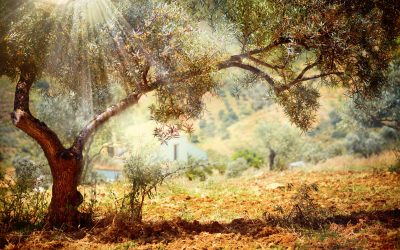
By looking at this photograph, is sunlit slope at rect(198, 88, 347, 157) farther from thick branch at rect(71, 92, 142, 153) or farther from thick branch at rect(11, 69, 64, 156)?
thick branch at rect(11, 69, 64, 156)

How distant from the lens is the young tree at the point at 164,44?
23.0 feet

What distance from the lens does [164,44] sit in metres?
7.09

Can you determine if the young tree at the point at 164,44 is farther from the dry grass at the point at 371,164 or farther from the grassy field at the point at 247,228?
the dry grass at the point at 371,164

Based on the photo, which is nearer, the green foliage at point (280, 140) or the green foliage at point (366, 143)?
the green foliage at point (366, 143)

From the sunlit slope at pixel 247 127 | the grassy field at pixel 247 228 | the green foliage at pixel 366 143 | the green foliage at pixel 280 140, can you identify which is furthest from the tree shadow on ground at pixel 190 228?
the sunlit slope at pixel 247 127

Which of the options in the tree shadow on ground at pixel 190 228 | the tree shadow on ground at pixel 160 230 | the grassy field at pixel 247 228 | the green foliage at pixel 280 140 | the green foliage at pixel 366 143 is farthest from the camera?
the green foliage at pixel 280 140

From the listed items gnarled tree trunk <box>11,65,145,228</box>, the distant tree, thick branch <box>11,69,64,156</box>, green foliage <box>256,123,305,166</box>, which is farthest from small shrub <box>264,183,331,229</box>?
green foliage <box>256,123,305,166</box>

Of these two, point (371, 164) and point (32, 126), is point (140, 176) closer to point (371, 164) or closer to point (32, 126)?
point (32, 126)

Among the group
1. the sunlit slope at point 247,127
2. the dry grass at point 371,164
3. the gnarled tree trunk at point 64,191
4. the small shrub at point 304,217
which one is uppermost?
the sunlit slope at point 247,127

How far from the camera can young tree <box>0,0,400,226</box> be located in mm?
7016

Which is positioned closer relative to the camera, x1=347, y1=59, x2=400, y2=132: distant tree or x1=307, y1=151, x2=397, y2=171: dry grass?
x1=347, y1=59, x2=400, y2=132: distant tree

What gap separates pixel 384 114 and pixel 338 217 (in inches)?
552

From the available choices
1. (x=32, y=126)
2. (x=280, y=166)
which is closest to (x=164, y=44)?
(x=32, y=126)

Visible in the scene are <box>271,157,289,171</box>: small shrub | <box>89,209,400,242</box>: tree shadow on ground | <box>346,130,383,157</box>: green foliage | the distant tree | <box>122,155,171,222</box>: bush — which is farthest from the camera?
<box>346,130,383,157</box>: green foliage
